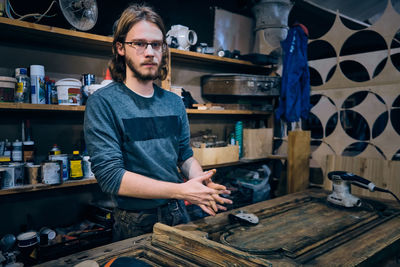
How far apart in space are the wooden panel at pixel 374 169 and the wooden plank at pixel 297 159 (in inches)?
9.8

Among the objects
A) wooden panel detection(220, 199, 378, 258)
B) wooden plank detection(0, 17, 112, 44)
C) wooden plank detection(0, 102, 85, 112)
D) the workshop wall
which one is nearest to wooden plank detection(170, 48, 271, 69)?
wooden plank detection(0, 17, 112, 44)

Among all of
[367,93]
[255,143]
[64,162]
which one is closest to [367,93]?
[367,93]

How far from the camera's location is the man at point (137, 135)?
1.03m

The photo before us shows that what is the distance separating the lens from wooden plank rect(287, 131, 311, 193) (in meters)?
2.51

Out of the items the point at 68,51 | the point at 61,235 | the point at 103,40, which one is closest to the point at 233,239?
the point at 61,235

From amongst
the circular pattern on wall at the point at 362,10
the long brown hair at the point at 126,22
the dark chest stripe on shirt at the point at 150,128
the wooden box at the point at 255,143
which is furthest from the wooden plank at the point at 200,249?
the circular pattern on wall at the point at 362,10

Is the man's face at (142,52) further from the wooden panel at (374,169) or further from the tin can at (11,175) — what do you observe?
the wooden panel at (374,169)

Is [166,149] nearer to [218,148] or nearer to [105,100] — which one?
[105,100]

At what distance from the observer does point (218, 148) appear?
2.49 metres

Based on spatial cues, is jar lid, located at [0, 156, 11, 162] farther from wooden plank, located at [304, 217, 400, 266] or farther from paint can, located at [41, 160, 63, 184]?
wooden plank, located at [304, 217, 400, 266]

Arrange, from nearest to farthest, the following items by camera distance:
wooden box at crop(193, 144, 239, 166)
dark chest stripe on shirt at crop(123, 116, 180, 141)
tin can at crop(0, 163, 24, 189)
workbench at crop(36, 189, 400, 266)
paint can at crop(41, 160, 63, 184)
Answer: workbench at crop(36, 189, 400, 266) → dark chest stripe on shirt at crop(123, 116, 180, 141) → tin can at crop(0, 163, 24, 189) → paint can at crop(41, 160, 63, 184) → wooden box at crop(193, 144, 239, 166)

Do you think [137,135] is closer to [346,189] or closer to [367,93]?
[346,189]

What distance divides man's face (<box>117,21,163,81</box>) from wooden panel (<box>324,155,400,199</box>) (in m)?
1.82

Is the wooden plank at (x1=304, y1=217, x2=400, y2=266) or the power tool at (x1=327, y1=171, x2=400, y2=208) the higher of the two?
the power tool at (x1=327, y1=171, x2=400, y2=208)
